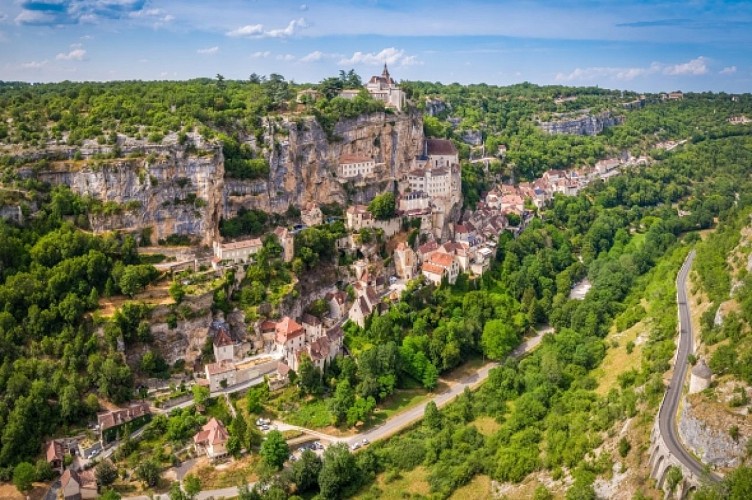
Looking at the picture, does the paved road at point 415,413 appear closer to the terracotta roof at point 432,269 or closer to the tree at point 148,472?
the tree at point 148,472

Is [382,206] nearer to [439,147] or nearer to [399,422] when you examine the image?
[439,147]

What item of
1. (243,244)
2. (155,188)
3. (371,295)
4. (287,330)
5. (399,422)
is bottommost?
(399,422)

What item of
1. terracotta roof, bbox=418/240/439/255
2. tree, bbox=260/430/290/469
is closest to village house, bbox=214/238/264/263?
terracotta roof, bbox=418/240/439/255

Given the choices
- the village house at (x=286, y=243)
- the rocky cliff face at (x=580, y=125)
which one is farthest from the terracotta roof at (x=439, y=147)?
the rocky cliff face at (x=580, y=125)

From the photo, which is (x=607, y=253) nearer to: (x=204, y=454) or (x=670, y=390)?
(x=670, y=390)

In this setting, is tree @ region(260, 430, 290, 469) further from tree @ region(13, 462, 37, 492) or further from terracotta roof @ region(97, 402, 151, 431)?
tree @ region(13, 462, 37, 492)

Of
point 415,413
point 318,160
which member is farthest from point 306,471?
point 318,160

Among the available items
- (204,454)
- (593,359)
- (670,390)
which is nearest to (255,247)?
(204,454)

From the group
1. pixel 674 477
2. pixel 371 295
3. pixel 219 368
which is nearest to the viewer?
pixel 674 477
